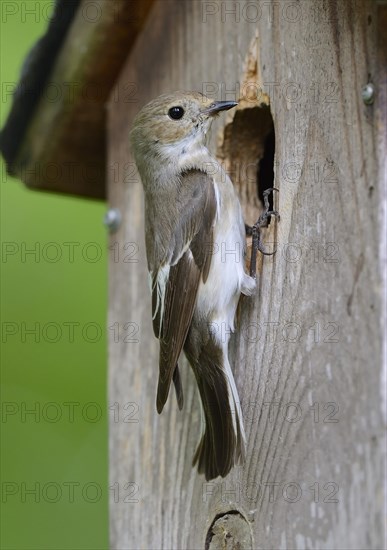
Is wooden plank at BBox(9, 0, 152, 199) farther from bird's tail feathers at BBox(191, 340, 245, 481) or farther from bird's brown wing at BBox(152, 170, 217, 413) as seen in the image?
bird's tail feathers at BBox(191, 340, 245, 481)

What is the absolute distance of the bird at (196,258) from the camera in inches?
113

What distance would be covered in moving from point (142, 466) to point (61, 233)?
2.14 m

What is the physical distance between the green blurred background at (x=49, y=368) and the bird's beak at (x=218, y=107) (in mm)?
1829

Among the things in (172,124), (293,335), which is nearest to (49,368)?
(172,124)

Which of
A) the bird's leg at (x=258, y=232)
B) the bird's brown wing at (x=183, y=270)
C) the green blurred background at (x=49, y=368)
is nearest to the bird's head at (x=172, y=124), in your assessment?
the bird's brown wing at (x=183, y=270)

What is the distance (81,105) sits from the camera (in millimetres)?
3986

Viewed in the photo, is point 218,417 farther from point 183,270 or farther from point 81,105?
point 81,105

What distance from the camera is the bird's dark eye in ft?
11.1

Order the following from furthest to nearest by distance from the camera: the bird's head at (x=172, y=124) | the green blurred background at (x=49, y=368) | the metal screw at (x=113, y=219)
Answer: the green blurred background at (x=49, y=368)
the metal screw at (x=113, y=219)
the bird's head at (x=172, y=124)

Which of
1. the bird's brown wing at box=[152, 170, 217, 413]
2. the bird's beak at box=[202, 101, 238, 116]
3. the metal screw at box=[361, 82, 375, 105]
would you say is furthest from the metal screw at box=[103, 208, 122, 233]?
the metal screw at box=[361, 82, 375, 105]

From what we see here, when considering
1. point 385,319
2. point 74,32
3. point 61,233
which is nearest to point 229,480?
point 385,319

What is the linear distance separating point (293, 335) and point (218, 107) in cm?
92

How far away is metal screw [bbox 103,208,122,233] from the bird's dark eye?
55 centimetres

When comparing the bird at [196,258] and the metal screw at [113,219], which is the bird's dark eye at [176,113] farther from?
the metal screw at [113,219]
